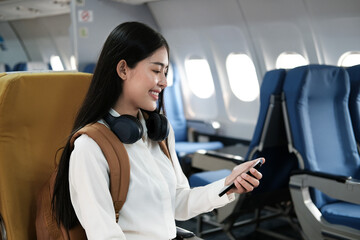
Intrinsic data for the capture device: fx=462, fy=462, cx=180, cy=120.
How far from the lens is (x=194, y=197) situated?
72.6 inches

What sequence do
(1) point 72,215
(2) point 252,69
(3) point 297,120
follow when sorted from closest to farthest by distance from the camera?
(1) point 72,215, (3) point 297,120, (2) point 252,69

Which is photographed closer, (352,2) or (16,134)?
(16,134)

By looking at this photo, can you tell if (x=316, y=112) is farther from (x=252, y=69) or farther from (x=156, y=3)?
(x=156, y=3)

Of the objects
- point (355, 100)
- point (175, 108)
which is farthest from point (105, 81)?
point (175, 108)

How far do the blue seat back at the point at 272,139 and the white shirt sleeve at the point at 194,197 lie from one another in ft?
5.51

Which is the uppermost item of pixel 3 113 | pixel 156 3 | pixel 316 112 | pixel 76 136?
pixel 156 3

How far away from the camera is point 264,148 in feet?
11.7

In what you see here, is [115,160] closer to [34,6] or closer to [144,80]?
[144,80]

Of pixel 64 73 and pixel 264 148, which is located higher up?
pixel 64 73

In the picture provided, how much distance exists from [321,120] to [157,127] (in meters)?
2.00

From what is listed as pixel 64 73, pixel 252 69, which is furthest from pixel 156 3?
pixel 64 73

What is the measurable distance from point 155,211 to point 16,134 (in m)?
0.60

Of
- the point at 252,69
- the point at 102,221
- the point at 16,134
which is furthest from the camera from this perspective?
the point at 252,69

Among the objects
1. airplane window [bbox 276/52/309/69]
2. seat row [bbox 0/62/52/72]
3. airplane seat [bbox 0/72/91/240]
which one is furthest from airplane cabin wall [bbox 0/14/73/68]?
airplane seat [bbox 0/72/91/240]
